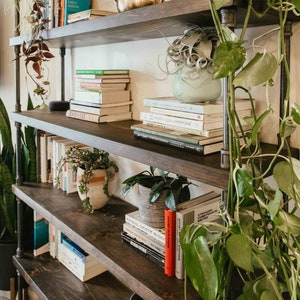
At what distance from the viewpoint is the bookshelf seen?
0.86 metres

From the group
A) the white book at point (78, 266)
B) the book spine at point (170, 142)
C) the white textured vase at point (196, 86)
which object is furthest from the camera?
the white book at point (78, 266)

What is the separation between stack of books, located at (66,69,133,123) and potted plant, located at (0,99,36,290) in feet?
1.66

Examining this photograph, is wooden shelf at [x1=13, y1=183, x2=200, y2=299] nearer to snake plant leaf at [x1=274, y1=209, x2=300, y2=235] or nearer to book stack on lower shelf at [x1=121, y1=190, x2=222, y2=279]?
book stack on lower shelf at [x1=121, y1=190, x2=222, y2=279]

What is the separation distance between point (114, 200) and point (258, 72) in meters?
1.15

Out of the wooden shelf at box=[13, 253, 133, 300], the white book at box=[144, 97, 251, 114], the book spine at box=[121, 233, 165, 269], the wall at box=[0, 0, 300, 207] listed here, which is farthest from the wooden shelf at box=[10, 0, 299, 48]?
the wooden shelf at box=[13, 253, 133, 300]

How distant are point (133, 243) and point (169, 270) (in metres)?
0.20

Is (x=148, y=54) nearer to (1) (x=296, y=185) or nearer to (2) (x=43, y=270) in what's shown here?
(1) (x=296, y=185)

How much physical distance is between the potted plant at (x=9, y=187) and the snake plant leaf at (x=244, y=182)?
1428 millimetres

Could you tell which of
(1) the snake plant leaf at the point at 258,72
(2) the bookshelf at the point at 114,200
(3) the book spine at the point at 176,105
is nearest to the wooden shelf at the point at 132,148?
(2) the bookshelf at the point at 114,200

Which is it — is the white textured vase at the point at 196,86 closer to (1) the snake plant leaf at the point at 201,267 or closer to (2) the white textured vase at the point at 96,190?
(1) the snake plant leaf at the point at 201,267

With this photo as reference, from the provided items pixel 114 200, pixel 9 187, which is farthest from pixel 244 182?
pixel 9 187

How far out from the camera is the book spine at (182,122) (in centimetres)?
94

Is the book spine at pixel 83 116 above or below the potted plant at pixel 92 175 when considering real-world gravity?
above

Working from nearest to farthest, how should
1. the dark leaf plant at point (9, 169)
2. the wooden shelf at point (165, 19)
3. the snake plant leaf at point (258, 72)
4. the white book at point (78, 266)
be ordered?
the snake plant leaf at point (258, 72)
the wooden shelf at point (165, 19)
the white book at point (78, 266)
the dark leaf plant at point (9, 169)
